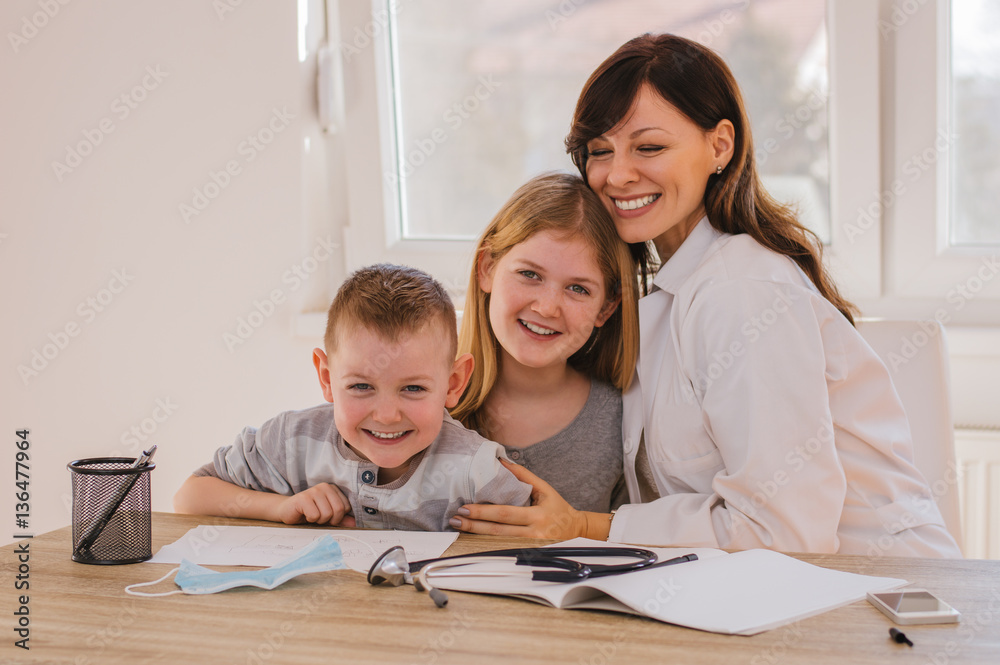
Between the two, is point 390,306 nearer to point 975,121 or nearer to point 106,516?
point 106,516

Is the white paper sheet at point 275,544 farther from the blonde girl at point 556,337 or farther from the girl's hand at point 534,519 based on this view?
the blonde girl at point 556,337

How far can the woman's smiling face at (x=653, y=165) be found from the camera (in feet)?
4.58

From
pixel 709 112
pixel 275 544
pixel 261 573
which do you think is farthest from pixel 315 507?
pixel 709 112

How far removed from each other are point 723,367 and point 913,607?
512mm

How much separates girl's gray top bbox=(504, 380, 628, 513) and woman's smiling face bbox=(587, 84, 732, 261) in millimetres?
331

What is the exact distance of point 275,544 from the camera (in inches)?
40.3

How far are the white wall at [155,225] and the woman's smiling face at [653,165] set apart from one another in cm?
117

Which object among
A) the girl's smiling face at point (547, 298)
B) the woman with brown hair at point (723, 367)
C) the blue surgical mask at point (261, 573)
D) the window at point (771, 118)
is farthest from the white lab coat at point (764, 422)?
the window at point (771, 118)

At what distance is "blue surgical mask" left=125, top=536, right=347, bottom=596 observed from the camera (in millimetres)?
849

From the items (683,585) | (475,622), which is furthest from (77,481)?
(683,585)

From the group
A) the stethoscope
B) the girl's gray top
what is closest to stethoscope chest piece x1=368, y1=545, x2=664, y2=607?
the stethoscope

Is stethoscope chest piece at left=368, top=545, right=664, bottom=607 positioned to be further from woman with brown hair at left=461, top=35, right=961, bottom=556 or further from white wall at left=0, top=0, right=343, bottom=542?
white wall at left=0, top=0, right=343, bottom=542

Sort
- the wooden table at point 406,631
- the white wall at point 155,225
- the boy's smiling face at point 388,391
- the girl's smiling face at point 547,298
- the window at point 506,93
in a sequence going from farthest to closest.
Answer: the white wall at point 155,225
the window at point 506,93
the girl's smiling face at point 547,298
the boy's smiling face at point 388,391
the wooden table at point 406,631

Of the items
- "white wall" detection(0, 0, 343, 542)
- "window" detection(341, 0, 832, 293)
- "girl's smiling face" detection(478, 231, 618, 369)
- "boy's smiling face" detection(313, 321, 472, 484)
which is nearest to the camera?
"boy's smiling face" detection(313, 321, 472, 484)
